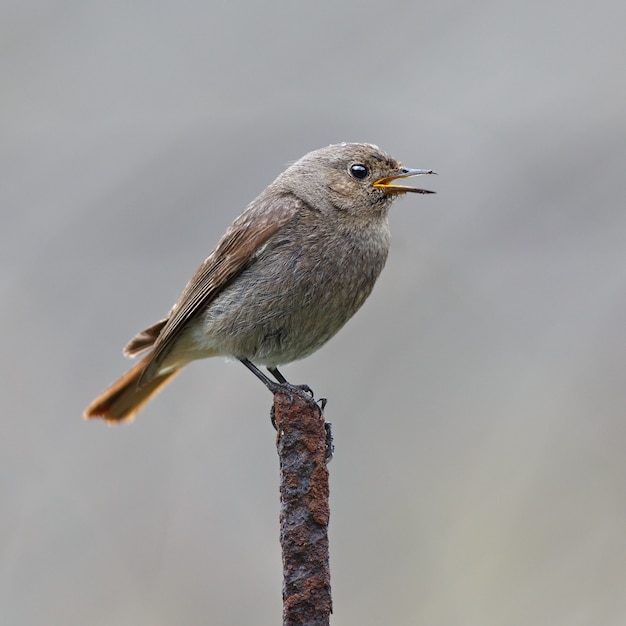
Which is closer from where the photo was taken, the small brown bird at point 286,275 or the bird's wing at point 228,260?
the small brown bird at point 286,275

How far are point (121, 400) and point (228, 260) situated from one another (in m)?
0.85

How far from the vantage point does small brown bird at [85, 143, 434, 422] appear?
13.5ft

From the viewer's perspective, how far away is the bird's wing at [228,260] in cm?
431

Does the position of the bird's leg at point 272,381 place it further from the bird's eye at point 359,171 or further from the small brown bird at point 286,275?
the bird's eye at point 359,171

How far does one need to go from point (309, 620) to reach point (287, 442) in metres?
0.44

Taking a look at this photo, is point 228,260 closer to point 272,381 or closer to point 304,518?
point 272,381

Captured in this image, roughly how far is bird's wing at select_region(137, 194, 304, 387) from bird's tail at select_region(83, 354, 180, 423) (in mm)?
91

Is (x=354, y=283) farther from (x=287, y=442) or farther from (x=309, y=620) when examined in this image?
(x=309, y=620)

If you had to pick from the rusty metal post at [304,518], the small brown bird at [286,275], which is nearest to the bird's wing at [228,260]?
the small brown bird at [286,275]

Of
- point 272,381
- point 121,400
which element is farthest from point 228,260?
point 121,400

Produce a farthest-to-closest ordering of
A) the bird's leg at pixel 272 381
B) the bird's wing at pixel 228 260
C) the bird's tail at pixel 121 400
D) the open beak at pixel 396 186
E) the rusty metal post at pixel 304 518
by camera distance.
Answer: the bird's tail at pixel 121 400, the bird's wing at pixel 228 260, the open beak at pixel 396 186, the bird's leg at pixel 272 381, the rusty metal post at pixel 304 518

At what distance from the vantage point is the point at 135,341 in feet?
15.1

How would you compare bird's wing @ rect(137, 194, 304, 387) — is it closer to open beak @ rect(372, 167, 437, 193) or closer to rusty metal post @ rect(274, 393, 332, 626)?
open beak @ rect(372, 167, 437, 193)

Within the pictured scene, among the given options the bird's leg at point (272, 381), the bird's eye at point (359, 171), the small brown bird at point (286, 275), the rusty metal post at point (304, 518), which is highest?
the bird's eye at point (359, 171)
